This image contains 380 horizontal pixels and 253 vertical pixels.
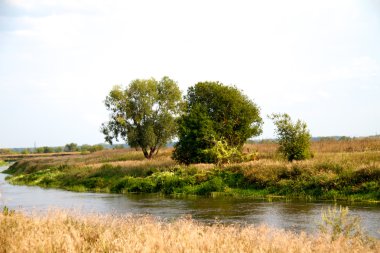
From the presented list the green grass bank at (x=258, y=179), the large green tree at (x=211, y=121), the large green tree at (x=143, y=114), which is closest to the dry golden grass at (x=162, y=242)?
the green grass bank at (x=258, y=179)

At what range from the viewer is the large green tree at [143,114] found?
5562 cm

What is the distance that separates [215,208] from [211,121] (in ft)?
50.4

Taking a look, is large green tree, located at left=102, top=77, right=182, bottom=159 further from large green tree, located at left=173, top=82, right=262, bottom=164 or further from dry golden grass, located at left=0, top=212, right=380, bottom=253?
dry golden grass, located at left=0, top=212, right=380, bottom=253

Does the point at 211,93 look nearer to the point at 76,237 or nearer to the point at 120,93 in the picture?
the point at 120,93

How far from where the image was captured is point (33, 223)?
39.3 feet

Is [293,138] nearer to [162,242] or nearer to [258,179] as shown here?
[258,179]

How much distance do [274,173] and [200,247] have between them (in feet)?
71.5

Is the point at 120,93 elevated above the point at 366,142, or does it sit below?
above

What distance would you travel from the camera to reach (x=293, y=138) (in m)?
33.4

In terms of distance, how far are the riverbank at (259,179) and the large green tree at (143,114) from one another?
46.7 ft

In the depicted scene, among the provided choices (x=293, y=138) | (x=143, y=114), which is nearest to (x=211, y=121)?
(x=293, y=138)

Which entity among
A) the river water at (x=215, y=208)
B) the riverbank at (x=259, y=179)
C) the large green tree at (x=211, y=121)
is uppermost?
the large green tree at (x=211, y=121)

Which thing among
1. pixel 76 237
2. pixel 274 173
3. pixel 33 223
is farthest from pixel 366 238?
pixel 274 173

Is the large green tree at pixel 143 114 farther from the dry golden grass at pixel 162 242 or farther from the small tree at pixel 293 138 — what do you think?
the dry golden grass at pixel 162 242
